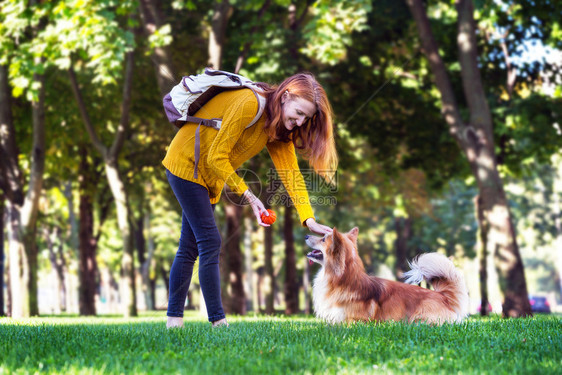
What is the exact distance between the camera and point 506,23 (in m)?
15.0

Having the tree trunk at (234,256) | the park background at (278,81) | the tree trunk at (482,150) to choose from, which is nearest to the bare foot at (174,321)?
the park background at (278,81)

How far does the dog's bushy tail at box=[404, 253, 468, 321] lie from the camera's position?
6.20m

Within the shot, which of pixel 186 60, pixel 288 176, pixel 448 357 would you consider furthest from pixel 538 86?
pixel 448 357

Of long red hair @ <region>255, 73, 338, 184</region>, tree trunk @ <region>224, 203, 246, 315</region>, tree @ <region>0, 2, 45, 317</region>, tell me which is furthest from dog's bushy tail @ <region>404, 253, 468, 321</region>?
tree @ <region>0, 2, 45, 317</region>

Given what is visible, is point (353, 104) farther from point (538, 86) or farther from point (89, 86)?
point (89, 86)

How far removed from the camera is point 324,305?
6098 millimetres

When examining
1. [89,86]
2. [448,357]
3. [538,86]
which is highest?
[89,86]

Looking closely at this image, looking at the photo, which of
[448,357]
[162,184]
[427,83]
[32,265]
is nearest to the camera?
[448,357]

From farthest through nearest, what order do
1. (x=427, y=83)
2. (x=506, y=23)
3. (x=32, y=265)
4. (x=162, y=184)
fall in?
(x=162, y=184)
(x=427, y=83)
(x=506, y=23)
(x=32, y=265)

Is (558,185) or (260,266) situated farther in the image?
(558,185)

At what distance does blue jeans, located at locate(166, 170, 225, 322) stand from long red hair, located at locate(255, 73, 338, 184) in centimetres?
85

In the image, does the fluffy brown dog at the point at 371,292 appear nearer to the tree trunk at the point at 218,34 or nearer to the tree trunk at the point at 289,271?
the tree trunk at the point at 218,34

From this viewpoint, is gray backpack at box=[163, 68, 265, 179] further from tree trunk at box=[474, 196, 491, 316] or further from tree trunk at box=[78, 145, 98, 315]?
tree trunk at box=[78, 145, 98, 315]

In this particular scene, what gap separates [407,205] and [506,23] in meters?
8.38
